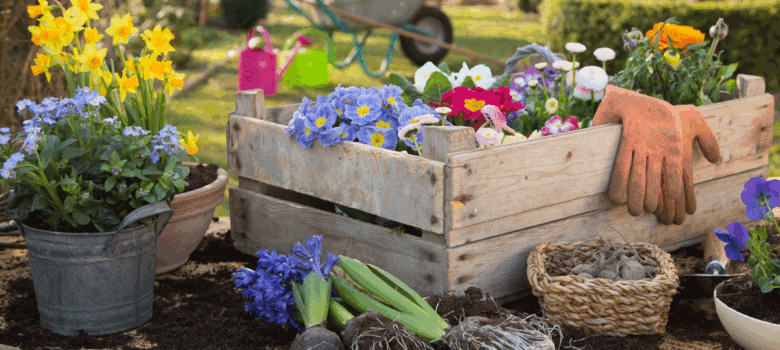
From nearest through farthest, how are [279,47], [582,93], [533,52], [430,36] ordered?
1. [582,93]
2. [533,52]
3. [430,36]
4. [279,47]

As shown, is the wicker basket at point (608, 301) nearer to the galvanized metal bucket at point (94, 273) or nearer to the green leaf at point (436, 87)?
the green leaf at point (436, 87)

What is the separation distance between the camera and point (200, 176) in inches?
104

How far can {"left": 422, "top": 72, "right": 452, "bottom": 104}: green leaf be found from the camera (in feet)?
8.68

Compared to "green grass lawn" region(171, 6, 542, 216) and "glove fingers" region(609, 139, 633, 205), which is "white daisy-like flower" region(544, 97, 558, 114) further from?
"green grass lawn" region(171, 6, 542, 216)

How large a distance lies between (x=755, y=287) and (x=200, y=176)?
1776mm

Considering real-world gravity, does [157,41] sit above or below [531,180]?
above

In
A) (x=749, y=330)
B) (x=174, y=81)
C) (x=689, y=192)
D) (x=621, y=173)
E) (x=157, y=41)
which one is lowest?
(x=749, y=330)

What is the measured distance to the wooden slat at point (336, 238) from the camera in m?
2.17

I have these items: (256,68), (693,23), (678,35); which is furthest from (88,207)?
(693,23)

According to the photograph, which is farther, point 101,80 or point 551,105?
point 551,105

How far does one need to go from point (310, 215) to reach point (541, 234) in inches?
29.4

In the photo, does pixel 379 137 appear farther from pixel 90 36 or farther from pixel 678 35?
pixel 678 35

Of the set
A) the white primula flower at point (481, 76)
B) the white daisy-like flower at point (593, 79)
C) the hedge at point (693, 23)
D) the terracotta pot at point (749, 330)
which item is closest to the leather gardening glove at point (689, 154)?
the white daisy-like flower at point (593, 79)

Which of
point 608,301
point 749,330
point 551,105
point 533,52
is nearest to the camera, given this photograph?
point 749,330
